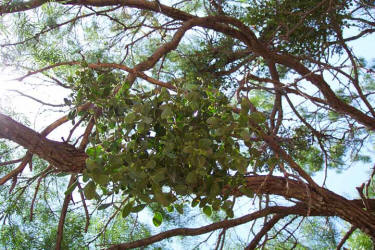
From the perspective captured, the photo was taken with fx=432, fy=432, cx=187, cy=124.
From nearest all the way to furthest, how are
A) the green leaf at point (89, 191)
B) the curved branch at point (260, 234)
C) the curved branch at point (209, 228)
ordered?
the green leaf at point (89, 191) < the curved branch at point (209, 228) < the curved branch at point (260, 234)

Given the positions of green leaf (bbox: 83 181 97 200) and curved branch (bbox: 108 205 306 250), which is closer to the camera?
green leaf (bbox: 83 181 97 200)

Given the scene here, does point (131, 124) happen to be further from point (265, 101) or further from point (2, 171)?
point (265, 101)

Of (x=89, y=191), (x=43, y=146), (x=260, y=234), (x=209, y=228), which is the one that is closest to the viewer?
(x=89, y=191)

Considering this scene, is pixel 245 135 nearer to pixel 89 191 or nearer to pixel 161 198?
pixel 161 198

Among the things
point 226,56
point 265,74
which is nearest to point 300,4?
point 226,56

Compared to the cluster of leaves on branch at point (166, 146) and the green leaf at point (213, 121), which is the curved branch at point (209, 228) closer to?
the cluster of leaves on branch at point (166, 146)

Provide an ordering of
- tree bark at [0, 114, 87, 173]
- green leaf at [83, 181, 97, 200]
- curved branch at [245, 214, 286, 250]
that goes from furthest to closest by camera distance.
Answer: curved branch at [245, 214, 286, 250]
tree bark at [0, 114, 87, 173]
green leaf at [83, 181, 97, 200]

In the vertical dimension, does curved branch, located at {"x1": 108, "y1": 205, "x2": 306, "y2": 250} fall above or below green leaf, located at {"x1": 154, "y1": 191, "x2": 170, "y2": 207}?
above

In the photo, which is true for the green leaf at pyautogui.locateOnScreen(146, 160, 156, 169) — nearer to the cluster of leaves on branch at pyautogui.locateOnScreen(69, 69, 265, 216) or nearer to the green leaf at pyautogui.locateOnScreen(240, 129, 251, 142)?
the cluster of leaves on branch at pyautogui.locateOnScreen(69, 69, 265, 216)

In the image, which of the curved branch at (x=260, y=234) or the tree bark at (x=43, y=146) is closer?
the tree bark at (x=43, y=146)

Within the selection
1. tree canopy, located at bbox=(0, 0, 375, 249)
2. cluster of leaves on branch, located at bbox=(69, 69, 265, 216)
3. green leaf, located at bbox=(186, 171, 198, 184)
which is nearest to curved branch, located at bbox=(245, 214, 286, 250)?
tree canopy, located at bbox=(0, 0, 375, 249)

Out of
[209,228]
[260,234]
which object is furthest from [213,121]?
[260,234]

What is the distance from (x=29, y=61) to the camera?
5.71 feet

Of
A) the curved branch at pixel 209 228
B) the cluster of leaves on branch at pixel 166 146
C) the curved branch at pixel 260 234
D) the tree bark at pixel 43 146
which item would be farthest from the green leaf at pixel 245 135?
the curved branch at pixel 260 234
